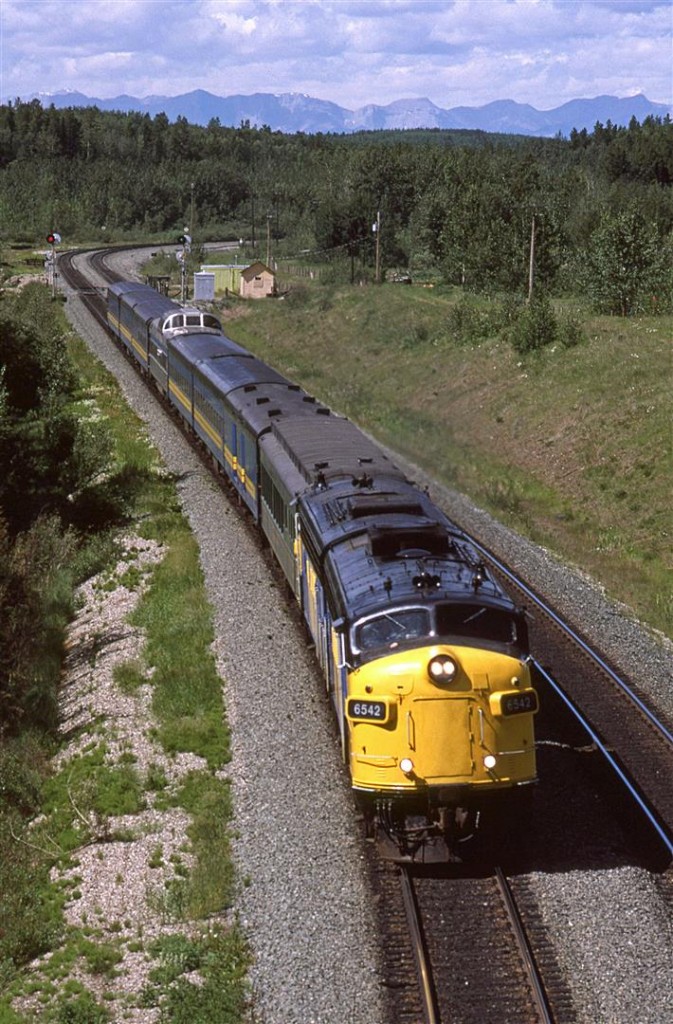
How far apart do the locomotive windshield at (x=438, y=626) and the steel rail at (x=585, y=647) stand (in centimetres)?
635

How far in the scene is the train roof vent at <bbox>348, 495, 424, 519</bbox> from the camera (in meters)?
18.4

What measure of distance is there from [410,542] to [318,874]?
5.05m

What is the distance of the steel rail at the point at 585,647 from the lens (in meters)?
20.5

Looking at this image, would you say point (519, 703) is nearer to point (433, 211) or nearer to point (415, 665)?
point (415, 665)

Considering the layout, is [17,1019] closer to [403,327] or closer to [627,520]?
[627,520]

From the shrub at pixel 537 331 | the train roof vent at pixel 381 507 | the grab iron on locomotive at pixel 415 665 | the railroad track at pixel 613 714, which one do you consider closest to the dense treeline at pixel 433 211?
the shrub at pixel 537 331

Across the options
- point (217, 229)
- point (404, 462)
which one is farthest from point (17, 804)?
point (217, 229)

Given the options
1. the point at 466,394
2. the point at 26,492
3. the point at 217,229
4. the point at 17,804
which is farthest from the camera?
the point at 217,229

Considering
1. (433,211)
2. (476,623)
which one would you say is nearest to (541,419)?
(476,623)

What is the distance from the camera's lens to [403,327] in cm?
6800

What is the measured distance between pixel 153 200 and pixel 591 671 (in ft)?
561

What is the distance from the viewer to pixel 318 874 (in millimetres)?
15578

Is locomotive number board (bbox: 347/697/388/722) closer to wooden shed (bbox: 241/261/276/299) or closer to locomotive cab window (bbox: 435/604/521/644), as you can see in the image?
locomotive cab window (bbox: 435/604/521/644)

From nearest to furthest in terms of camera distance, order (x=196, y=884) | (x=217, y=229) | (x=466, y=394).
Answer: (x=196, y=884)
(x=466, y=394)
(x=217, y=229)
